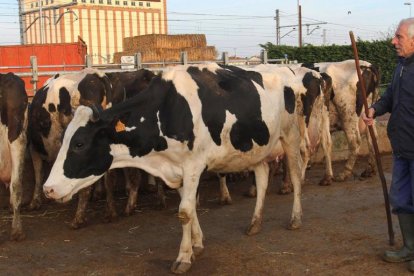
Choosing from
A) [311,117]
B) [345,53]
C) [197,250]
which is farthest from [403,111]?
[345,53]

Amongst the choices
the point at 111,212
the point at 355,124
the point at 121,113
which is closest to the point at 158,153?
the point at 121,113

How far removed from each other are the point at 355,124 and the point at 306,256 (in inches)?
199

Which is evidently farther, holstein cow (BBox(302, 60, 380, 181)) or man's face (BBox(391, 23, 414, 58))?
holstein cow (BBox(302, 60, 380, 181))

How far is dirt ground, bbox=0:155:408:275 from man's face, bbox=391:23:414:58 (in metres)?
2.10

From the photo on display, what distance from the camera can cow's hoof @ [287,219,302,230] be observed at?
22.5ft

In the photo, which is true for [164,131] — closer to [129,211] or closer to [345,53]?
[129,211]

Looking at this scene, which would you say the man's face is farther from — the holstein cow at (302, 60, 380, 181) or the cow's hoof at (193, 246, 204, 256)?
the holstein cow at (302, 60, 380, 181)

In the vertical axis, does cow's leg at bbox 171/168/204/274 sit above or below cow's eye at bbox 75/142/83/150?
below

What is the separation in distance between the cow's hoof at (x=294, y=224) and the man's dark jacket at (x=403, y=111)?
191 centimetres

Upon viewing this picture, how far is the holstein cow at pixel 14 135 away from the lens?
671cm

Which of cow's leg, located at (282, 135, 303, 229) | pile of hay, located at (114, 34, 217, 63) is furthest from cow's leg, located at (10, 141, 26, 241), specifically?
pile of hay, located at (114, 34, 217, 63)

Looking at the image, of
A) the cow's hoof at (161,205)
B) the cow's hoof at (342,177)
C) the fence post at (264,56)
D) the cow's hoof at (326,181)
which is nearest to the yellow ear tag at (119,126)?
the cow's hoof at (161,205)

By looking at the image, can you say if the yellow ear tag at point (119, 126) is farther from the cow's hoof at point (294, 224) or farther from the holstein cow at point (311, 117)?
the holstein cow at point (311, 117)

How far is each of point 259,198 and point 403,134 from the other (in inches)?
84.5
